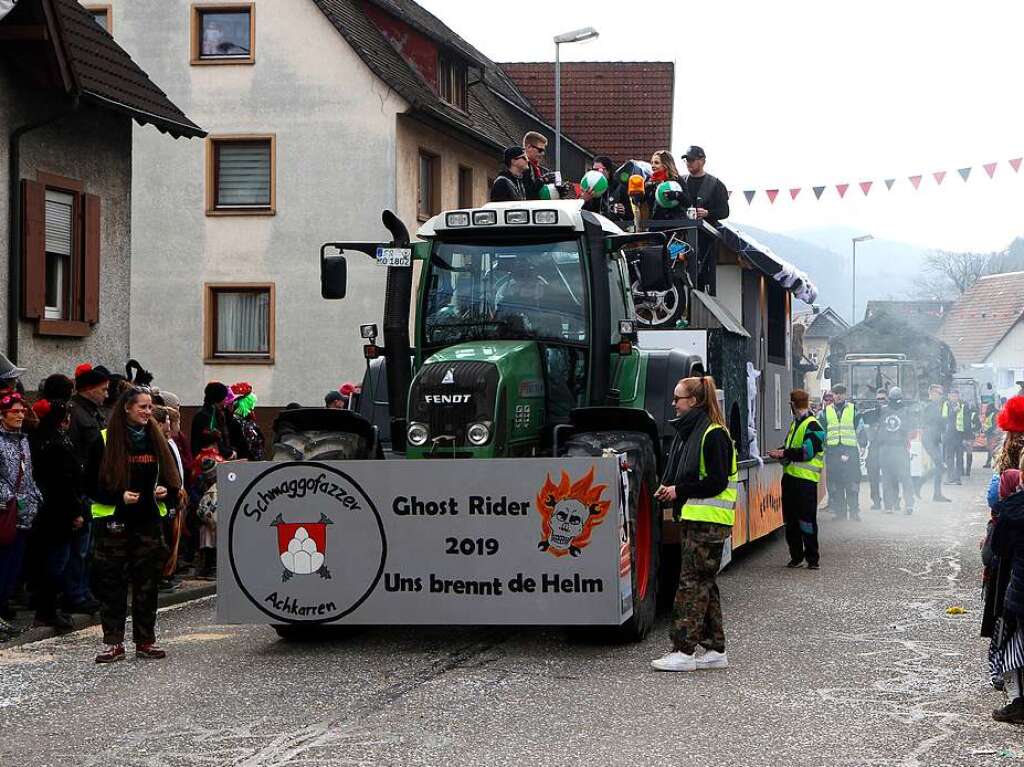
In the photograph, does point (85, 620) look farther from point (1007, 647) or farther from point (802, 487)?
point (802, 487)

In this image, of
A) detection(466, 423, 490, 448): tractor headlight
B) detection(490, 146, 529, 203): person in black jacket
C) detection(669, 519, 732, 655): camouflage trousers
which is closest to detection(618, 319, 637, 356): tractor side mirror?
detection(466, 423, 490, 448): tractor headlight

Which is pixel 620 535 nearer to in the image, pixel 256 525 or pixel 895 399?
pixel 256 525

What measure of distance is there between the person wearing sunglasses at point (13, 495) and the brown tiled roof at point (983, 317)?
76.4 metres

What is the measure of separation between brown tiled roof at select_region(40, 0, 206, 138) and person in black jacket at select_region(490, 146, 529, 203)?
6068mm

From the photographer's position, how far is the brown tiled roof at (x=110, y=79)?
18719mm

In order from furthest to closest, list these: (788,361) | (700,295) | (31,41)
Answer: (788,361), (31,41), (700,295)

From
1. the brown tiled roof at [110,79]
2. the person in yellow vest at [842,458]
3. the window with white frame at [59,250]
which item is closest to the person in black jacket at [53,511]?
the window with white frame at [59,250]

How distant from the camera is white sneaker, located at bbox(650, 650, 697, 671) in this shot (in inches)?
387

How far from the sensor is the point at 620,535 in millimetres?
10281

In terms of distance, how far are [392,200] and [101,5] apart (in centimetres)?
683

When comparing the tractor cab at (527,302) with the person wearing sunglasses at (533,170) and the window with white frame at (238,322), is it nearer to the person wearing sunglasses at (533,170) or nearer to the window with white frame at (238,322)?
the person wearing sunglasses at (533,170)

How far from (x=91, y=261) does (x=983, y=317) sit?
7368 centimetres

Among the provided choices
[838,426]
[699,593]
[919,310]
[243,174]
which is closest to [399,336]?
[699,593]

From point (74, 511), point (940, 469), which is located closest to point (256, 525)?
point (74, 511)
